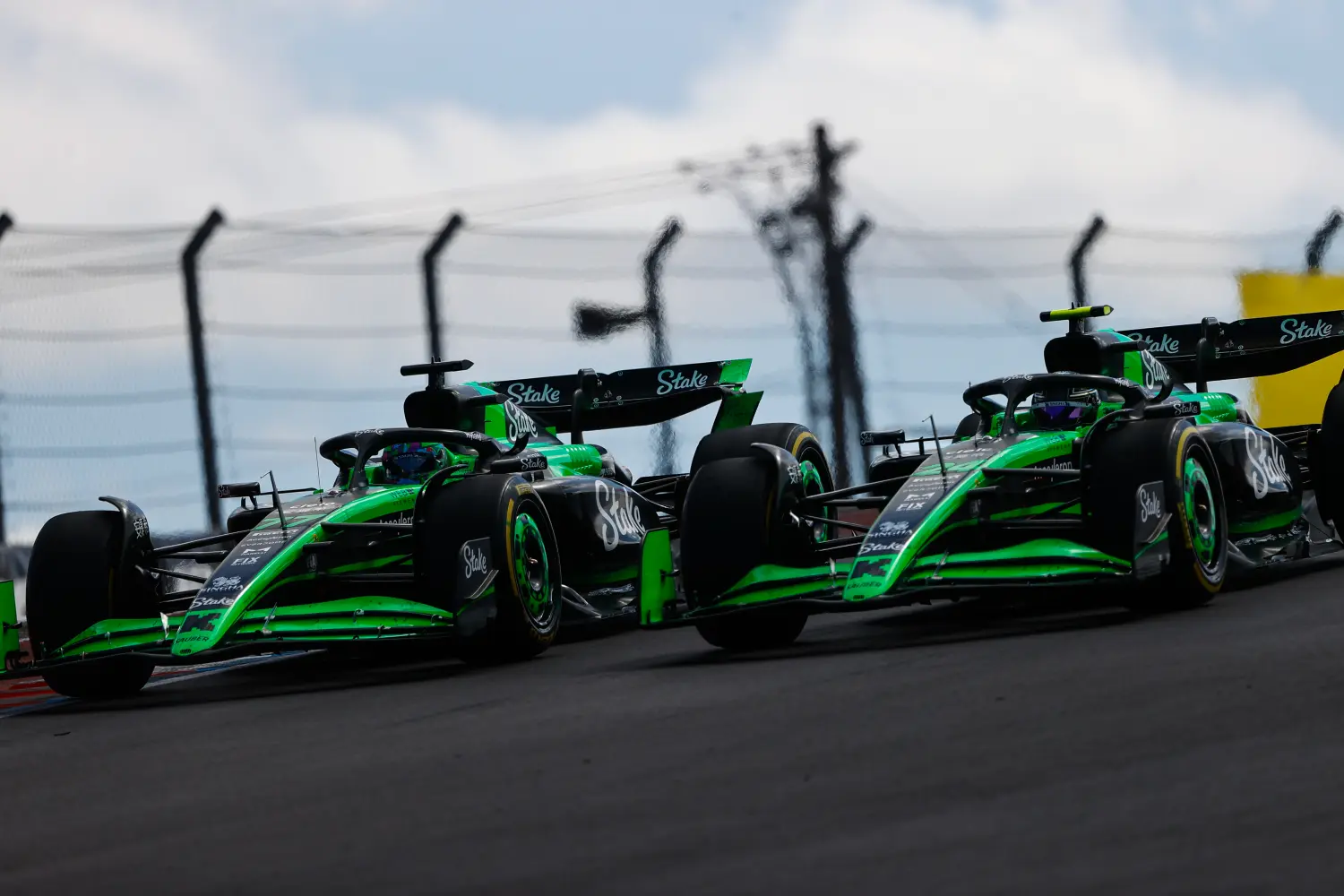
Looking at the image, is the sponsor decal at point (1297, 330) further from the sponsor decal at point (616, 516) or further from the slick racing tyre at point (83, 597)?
the slick racing tyre at point (83, 597)

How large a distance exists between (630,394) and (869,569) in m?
Result: 5.19

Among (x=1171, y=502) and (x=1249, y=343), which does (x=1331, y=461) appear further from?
(x=1171, y=502)

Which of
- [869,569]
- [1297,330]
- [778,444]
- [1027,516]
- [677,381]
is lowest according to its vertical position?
[869,569]

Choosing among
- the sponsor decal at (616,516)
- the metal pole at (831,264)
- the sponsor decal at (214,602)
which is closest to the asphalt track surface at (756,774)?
the sponsor decal at (214,602)

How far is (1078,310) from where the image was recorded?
11.2 metres

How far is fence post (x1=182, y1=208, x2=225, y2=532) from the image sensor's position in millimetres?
13164

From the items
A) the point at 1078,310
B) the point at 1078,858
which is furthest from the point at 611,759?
the point at 1078,310

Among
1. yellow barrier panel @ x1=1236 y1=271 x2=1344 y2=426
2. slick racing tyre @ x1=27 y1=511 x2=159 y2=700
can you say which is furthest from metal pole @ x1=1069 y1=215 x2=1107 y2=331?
slick racing tyre @ x1=27 y1=511 x2=159 y2=700

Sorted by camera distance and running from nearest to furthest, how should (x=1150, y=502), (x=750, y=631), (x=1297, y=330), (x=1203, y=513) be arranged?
(x=1150, y=502) < (x=750, y=631) < (x=1203, y=513) < (x=1297, y=330)

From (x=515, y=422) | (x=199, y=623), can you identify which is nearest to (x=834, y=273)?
(x=515, y=422)

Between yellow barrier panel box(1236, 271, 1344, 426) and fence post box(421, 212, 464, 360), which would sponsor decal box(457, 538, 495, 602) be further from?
yellow barrier panel box(1236, 271, 1344, 426)

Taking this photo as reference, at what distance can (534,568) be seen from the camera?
10.1 metres

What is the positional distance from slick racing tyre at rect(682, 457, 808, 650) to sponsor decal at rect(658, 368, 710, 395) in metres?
4.00

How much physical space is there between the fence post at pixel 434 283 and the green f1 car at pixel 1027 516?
471cm
